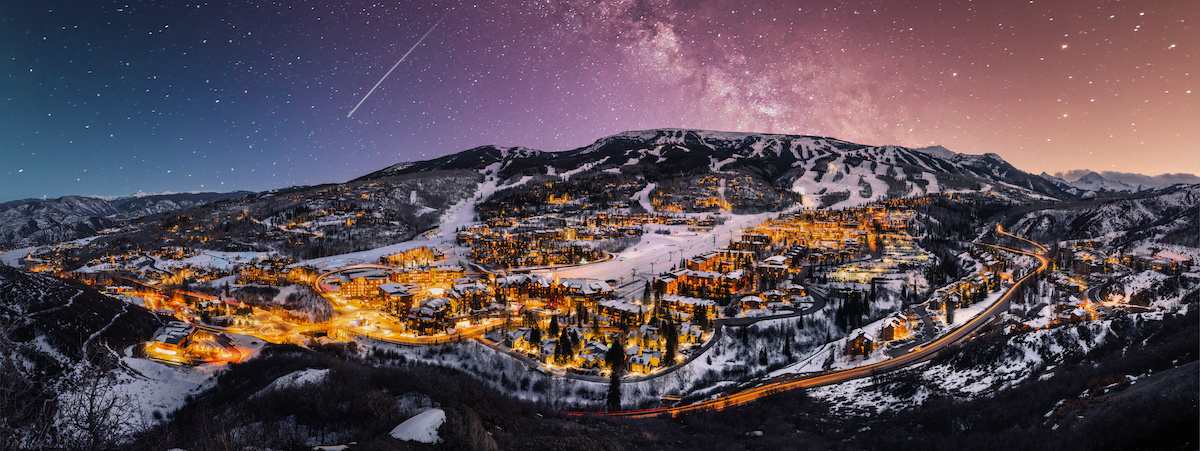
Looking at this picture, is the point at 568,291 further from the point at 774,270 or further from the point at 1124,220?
the point at 1124,220

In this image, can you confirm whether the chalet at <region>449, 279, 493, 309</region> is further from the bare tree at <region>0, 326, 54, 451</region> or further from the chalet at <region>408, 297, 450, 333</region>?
the bare tree at <region>0, 326, 54, 451</region>

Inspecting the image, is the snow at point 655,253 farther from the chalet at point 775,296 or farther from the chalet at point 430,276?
the chalet at point 775,296

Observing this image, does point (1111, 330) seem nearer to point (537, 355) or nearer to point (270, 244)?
point (537, 355)

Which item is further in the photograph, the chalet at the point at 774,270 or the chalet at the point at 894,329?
the chalet at the point at 774,270

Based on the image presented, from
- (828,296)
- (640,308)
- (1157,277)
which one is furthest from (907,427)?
(828,296)

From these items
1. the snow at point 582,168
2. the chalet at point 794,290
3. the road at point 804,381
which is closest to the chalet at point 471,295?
the road at point 804,381

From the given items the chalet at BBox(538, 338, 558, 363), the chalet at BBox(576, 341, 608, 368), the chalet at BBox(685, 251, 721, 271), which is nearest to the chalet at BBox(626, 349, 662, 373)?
the chalet at BBox(576, 341, 608, 368)

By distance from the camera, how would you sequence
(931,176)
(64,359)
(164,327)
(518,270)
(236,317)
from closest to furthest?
(64,359) → (164,327) → (236,317) → (518,270) → (931,176)
